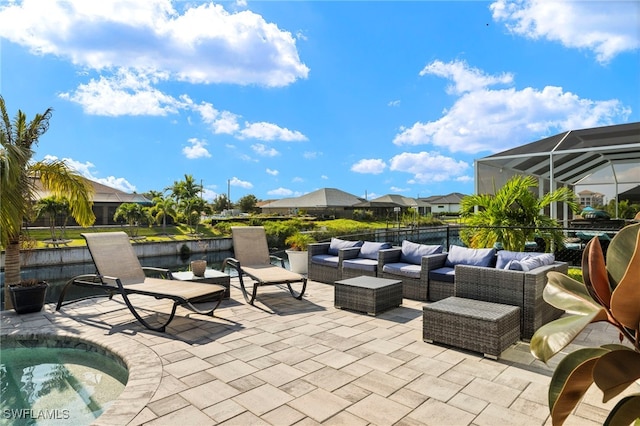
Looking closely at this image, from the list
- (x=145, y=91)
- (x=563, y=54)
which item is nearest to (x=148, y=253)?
(x=145, y=91)

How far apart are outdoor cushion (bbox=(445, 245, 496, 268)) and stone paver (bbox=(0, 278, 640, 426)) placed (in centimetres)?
103

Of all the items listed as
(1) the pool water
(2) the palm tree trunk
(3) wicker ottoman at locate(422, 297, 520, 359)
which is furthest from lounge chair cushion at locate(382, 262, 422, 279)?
(2) the palm tree trunk

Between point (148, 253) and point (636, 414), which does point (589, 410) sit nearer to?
point (636, 414)

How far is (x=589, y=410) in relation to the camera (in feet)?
8.42

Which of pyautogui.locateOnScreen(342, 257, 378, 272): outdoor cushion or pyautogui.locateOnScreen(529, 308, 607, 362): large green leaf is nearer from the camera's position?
pyautogui.locateOnScreen(529, 308, 607, 362): large green leaf

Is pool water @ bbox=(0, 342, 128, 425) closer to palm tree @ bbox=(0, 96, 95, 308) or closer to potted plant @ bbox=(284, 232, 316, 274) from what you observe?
palm tree @ bbox=(0, 96, 95, 308)

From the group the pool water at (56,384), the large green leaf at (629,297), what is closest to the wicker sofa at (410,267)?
the pool water at (56,384)

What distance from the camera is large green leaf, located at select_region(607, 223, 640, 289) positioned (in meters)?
1.09

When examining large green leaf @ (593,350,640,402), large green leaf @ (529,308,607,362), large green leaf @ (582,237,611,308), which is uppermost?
large green leaf @ (582,237,611,308)

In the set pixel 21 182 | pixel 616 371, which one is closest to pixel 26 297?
pixel 21 182

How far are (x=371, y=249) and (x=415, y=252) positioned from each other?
0.83 meters

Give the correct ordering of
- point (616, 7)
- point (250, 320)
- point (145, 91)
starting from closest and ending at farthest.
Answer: point (616, 7) → point (250, 320) → point (145, 91)

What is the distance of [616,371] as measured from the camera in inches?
40.1

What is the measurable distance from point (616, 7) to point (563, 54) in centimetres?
579
